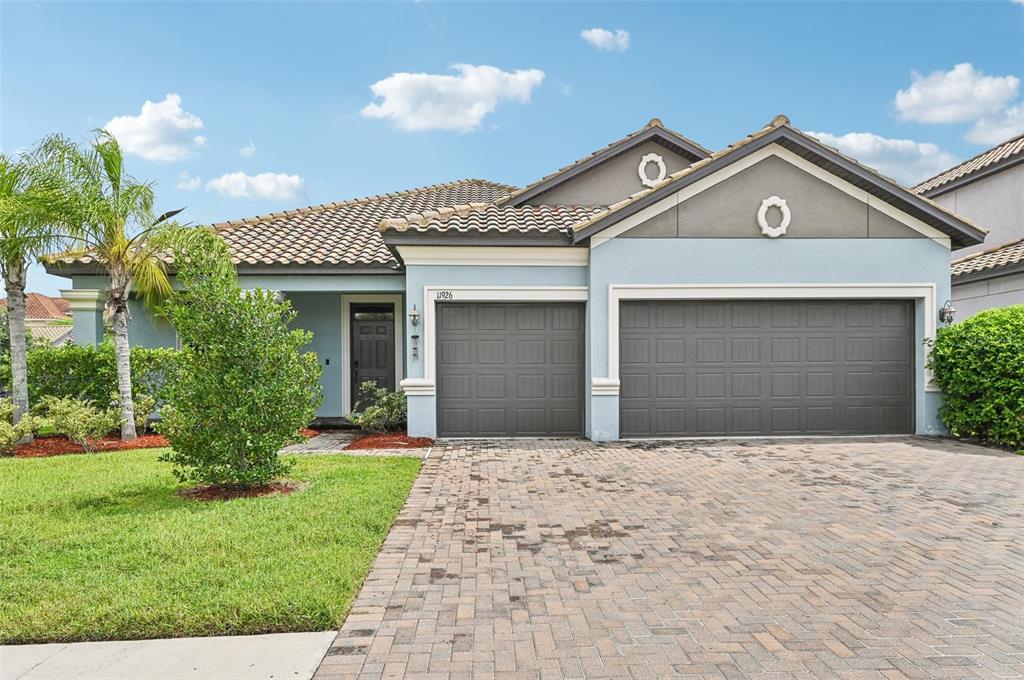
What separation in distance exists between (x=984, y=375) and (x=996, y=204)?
9.66m

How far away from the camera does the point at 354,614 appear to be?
3.68 metres

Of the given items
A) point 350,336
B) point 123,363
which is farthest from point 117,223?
point 350,336

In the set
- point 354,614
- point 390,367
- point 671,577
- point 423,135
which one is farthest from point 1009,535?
point 423,135

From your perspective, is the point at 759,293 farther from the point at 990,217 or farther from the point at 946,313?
the point at 990,217

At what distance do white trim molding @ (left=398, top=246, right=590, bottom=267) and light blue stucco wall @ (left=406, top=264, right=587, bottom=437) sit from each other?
0.27 feet

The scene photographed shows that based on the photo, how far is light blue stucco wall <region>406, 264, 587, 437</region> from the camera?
10.6 metres

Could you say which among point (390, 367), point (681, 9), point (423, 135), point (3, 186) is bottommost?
point (390, 367)

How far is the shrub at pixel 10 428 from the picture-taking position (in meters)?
9.37

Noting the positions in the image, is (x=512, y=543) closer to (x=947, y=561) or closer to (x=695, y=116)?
(x=947, y=561)

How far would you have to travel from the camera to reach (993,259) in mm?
13711

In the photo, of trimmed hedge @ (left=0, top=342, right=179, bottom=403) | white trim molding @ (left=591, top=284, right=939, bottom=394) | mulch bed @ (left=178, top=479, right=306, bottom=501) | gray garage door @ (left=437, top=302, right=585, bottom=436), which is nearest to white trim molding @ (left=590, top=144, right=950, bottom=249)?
white trim molding @ (left=591, top=284, right=939, bottom=394)

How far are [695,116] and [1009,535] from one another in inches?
515

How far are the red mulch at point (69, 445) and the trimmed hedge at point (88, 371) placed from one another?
0.85m

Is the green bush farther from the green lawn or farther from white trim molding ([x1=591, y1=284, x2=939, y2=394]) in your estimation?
the green lawn
